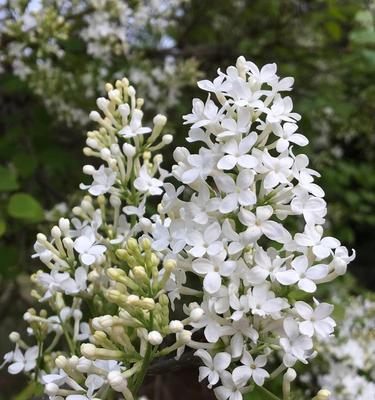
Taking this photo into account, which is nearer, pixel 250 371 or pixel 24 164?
pixel 250 371

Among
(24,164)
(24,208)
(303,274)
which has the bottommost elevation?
(24,164)

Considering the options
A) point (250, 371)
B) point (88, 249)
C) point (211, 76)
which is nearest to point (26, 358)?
point (88, 249)

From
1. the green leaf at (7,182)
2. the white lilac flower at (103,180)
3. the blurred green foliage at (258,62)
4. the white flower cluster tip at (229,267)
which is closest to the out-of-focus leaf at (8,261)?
the blurred green foliage at (258,62)

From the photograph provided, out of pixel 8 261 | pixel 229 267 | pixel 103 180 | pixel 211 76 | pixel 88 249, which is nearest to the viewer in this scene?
pixel 229 267

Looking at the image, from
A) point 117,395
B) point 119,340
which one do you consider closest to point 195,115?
point 119,340

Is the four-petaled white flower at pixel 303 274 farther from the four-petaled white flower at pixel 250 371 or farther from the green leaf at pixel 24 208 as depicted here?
the green leaf at pixel 24 208

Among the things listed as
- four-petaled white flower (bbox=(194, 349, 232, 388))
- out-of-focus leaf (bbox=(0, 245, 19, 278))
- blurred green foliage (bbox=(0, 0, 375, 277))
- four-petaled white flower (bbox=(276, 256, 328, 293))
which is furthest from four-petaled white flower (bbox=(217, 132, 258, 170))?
out-of-focus leaf (bbox=(0, 245, 19, 278))

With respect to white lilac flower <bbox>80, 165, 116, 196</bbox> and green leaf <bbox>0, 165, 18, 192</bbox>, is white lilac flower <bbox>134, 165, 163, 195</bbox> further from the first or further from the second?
green leaf <bbox>0, 165, 18, 192</bbox>

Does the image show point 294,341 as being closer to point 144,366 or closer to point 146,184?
point 144,366

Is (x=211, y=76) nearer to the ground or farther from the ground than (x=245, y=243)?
nearer to the ground

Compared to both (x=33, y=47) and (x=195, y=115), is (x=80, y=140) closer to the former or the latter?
(x=33, y=47)
